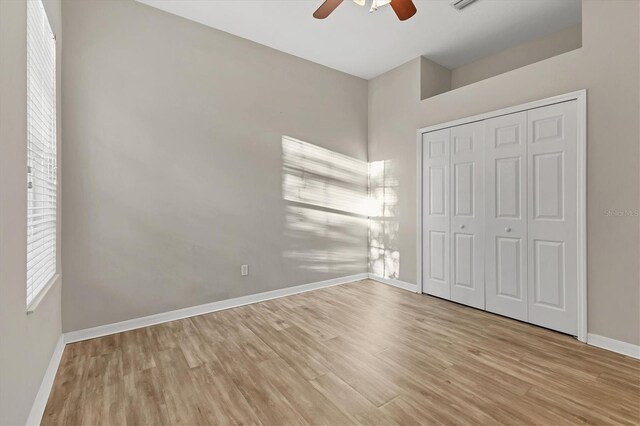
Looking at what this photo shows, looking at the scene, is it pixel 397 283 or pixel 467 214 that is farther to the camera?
pixel 397 283

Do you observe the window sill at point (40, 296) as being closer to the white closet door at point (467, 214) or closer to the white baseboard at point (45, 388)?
the white baseboard at point (45, 388)

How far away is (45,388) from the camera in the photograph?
1.87m

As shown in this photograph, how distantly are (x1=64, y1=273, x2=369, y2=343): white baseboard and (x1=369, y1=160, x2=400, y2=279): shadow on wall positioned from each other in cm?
73

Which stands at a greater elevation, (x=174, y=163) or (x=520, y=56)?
(x=520, y=56)

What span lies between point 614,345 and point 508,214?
136cm

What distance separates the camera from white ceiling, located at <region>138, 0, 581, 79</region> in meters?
2.99

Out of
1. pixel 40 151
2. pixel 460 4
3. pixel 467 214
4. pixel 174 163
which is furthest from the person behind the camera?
pixel 467 214

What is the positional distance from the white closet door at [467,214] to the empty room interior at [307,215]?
0.08ft

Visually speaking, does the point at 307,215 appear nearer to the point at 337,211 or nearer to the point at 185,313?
the point at 337,211

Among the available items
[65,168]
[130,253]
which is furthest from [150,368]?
[65,168]

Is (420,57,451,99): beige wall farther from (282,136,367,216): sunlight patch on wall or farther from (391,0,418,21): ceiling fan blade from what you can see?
(391,0,418,21): ceiling fan blade

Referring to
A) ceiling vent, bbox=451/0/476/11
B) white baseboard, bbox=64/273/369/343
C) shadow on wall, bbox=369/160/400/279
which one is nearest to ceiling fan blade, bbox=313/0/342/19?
ceiling vent, bbox=451/0/476/11

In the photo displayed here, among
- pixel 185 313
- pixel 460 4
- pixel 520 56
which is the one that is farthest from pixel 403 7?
pixel 185 313

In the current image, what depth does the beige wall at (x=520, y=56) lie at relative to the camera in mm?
3354
